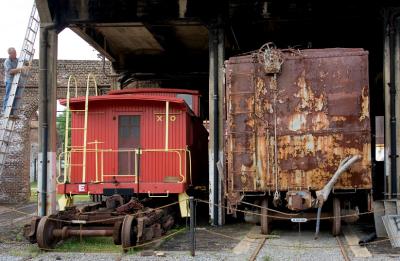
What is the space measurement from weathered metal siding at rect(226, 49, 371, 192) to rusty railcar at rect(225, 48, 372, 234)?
19 mm

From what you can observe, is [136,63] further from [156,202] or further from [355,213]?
[355,213]

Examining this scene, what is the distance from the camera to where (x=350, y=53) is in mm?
10828

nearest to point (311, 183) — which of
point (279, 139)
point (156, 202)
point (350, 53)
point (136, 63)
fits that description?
point (279, 139)

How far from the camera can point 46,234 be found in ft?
32.2

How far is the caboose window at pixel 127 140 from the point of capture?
12.9m

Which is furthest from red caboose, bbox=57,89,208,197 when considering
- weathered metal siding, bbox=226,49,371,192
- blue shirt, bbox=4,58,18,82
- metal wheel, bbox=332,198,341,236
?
metal wheel, bbox=332,198,341,236

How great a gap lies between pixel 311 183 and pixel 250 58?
2.84 m

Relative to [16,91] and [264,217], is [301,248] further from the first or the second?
[16,91]

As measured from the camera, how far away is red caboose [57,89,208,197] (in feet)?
41.4

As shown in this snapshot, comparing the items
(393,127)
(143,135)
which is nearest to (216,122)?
(143,135)

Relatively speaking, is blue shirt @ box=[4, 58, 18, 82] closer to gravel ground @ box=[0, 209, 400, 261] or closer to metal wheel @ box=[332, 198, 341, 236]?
gravel ground @ box=[0, 209, 400, 261]

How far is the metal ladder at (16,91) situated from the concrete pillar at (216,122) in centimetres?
466

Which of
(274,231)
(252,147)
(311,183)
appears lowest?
(274,231)

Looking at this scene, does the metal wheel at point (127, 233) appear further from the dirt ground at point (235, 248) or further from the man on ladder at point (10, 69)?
the man on ladder at point (10, 69)
